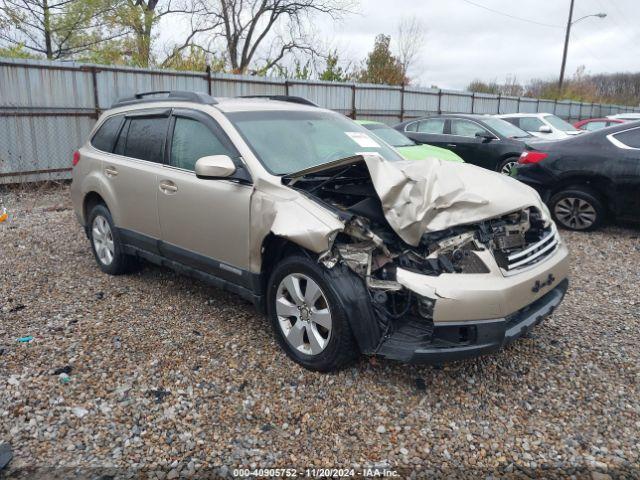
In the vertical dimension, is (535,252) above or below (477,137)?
below

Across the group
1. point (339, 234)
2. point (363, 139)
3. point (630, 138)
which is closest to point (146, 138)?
point (363, 139)

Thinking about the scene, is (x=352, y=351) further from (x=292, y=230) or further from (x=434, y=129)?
(x=434, y=129)

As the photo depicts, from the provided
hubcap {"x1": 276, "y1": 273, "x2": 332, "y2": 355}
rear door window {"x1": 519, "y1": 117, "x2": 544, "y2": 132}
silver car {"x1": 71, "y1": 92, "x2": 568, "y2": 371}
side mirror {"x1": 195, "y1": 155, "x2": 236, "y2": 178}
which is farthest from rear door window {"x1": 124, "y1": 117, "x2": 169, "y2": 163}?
rear door window {"x1": 519, "y1": 117, "x2": 544, "y2": 132}

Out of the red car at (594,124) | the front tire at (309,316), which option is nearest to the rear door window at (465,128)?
the red car at (594,124)

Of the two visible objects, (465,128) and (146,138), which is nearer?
(146,138)

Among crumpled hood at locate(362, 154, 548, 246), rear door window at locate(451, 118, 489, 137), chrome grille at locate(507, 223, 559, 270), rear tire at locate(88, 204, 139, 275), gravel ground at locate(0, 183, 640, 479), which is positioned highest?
rear door window at locate(451, 118, 489, 137)

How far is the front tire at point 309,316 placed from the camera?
3064 mm

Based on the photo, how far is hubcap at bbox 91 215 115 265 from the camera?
16.8 ft

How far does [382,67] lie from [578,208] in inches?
780

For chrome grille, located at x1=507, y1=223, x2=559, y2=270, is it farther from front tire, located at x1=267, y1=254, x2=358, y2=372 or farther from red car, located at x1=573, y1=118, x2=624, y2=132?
red car, located at x1=573, y1=118, x2=624, y2=132

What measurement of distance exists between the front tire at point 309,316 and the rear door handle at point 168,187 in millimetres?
1244

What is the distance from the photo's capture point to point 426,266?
9.70ft

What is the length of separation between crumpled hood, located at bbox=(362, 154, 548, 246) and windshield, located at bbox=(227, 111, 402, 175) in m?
0.79

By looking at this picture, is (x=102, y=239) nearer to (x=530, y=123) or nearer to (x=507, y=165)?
(x=507, y=165)
